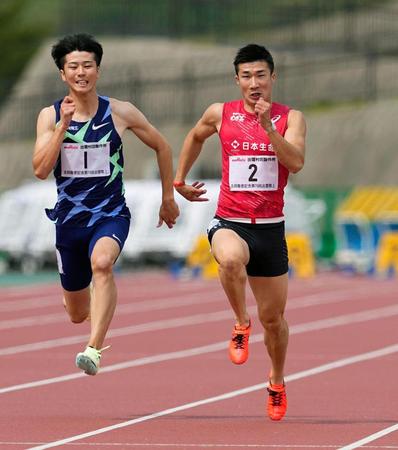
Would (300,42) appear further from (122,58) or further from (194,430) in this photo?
(194,430)

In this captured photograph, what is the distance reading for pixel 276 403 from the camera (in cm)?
1156

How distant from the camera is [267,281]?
1151cm

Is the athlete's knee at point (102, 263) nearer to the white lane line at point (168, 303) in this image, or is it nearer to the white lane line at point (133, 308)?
the white lane line at point (133, 308)

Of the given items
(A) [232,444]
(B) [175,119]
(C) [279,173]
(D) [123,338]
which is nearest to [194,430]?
(A) [232,444]

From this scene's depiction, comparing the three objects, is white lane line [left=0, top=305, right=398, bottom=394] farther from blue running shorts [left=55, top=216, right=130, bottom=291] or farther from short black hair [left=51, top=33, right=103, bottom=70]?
short black hair [left=51, top=33, right=103, bottom=70]

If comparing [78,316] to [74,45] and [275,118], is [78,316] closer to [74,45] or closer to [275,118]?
[74,45]

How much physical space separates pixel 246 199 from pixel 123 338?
8603 mm

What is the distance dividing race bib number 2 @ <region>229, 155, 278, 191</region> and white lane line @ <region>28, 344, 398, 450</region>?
1.62 meters

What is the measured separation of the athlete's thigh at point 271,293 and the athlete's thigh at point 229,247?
0.63 ft

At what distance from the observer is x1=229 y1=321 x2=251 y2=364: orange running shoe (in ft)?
38.1

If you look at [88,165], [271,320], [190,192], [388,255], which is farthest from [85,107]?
[388,255]

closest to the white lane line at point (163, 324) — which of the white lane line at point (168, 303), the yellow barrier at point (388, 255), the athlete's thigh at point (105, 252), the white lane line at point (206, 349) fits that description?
the white lane line at point (206, 349)

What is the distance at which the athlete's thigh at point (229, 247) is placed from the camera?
446 inches

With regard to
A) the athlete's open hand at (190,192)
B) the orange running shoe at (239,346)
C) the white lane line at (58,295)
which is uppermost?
the athlete's open hand at (190,192)
